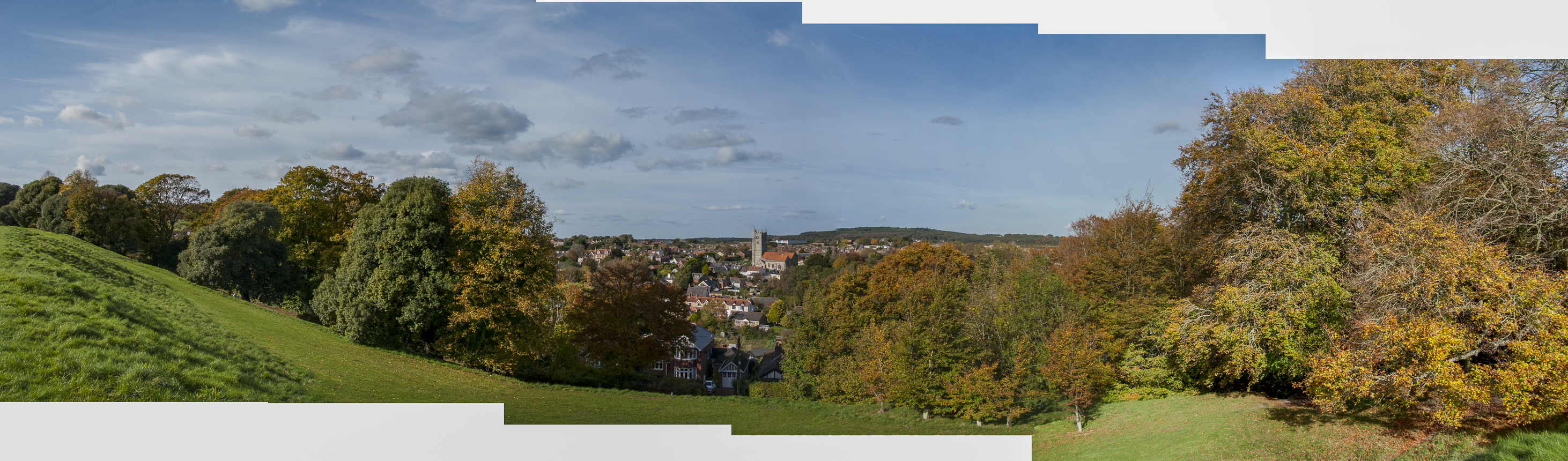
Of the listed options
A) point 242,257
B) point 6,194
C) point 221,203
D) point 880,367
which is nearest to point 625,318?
point 880,367

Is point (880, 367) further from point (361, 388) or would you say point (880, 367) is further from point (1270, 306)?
point (361, 388)

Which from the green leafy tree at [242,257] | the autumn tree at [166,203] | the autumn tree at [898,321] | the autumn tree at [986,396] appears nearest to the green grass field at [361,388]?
the autumn tree at [986,396]

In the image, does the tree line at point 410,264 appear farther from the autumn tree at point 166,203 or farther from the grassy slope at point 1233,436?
the grassy slope at point 1233,436

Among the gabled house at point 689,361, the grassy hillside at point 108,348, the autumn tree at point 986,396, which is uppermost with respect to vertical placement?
the grassy hillside at point 108,348

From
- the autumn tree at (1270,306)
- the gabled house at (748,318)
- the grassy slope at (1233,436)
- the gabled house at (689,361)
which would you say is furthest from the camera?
the gabled house at (748,318)

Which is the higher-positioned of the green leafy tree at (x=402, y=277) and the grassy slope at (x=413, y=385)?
the green leafy tree at (x=402, y=277)

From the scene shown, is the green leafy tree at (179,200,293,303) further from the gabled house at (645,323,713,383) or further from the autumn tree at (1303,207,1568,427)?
the autumn tree at (1303,207,1568,427)

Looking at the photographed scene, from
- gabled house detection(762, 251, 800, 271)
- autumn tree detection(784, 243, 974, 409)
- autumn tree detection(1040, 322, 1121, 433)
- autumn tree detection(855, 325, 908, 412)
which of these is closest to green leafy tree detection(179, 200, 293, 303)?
gabled house detection(762, 251, 800, 271)
